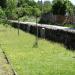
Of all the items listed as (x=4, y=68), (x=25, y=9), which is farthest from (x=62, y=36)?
(x=25, y=9)

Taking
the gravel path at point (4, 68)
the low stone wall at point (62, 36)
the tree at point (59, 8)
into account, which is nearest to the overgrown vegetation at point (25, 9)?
the tree at point (59, 8)

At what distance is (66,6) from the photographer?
7150cm

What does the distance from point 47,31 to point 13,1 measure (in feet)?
29.5

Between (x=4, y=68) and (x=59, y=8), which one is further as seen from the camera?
(x=59, y=8)

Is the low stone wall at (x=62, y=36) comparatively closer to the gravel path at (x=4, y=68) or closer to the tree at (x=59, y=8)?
the gravel path at (x=4, y=68)

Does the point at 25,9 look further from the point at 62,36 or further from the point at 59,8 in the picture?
the point at 59,8

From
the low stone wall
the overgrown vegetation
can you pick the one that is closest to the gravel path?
the low stone wall

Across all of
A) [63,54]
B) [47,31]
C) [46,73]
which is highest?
[46,73]

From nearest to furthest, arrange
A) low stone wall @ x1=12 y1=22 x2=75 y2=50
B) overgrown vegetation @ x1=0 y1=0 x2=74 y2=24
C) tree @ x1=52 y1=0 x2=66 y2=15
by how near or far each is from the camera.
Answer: low stone wall @ x1=12 y1=22 x2=75 y2=50
overgrown vegetation @ x1=0 y1=0 x2=74 y2=24
tree @ x1=52 y1=0 x2=66 y2=15

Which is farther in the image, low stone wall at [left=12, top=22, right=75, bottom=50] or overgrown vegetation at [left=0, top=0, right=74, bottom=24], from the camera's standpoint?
overgrown vegetation at [left=0, top=0, right=74, bottom=24]

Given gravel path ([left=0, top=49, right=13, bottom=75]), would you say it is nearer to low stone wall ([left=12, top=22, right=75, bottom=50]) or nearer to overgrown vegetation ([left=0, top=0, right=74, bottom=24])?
low stone wall ([left=12, top=22, right=75, bottom=50])

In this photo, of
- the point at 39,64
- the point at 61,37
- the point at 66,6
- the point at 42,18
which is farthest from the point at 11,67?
the point at 42,18

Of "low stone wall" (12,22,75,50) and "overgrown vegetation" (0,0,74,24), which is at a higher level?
"low stone wall" (12,22,75,50)

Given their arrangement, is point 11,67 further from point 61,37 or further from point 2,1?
point 2,1
